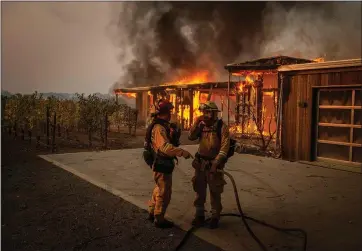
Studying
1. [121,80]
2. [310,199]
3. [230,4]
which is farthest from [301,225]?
[121,80]

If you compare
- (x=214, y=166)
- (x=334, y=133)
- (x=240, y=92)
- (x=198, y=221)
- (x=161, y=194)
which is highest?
(x=240, y=92)

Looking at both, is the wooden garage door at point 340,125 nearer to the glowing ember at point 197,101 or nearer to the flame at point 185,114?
the glowing ember at point 197,101

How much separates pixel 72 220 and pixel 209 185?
2374mm

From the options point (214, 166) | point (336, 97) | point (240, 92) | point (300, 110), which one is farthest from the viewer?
point (240, 92)

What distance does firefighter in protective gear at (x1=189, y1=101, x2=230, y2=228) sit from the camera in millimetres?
5055

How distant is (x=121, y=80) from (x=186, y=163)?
55783 mm

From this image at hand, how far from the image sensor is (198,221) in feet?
16.9

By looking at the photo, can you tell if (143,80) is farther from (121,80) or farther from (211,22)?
(211,22)

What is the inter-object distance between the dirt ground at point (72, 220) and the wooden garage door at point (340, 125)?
711cm

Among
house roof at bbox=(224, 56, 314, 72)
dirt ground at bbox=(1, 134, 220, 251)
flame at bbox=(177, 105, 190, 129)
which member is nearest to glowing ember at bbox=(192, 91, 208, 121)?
flame at bbox=(177, 105, 190, 129)

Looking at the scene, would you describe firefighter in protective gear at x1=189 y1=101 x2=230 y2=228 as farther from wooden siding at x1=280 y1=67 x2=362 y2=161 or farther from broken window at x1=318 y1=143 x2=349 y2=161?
broken window at x1=318 y1=143 x2=349 y2=161

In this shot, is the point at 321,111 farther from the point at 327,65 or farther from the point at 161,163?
the point at 161,163

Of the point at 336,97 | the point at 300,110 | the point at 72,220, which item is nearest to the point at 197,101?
the point at 300,110

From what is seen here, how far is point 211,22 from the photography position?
49.6 metres
